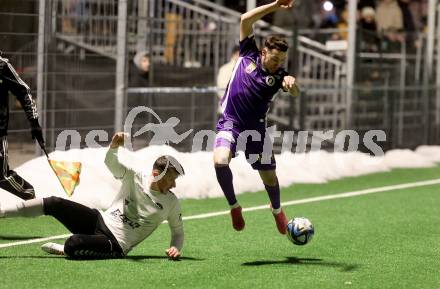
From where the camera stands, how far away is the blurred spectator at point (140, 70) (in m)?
15.0

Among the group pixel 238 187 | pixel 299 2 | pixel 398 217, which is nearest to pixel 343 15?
pixel 299 2

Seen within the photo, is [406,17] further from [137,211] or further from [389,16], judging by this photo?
[137,211]

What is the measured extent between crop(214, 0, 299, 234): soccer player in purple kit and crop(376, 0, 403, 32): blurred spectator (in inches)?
522

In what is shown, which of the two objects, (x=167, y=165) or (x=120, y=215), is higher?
(x=167, y=165)

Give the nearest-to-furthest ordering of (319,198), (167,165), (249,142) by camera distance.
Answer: (167,165) → (249,142) → (319,198)

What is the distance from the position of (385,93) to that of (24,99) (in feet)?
38.3

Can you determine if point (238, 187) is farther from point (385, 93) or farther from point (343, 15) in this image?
point (343, 15)

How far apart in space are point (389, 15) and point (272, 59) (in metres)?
14.1

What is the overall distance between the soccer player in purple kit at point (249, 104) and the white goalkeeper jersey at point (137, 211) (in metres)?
1.00

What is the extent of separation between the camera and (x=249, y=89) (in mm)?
10242

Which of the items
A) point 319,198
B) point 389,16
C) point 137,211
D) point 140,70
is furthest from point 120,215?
point 389,16

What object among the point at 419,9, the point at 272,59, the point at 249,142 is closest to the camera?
the point at 272,59

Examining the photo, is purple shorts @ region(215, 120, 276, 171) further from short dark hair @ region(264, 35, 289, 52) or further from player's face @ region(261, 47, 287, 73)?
short dark hair @ region(264, 35, 289, 52)

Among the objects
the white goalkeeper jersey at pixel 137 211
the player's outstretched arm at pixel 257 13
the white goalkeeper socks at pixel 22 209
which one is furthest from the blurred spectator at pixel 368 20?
the white goalkeeper socks at pixel 22 209
